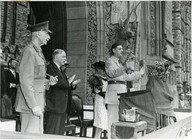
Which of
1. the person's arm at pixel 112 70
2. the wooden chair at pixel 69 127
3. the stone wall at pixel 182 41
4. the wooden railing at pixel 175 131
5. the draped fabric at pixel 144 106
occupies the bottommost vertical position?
the wooden chair at pixel 69 127

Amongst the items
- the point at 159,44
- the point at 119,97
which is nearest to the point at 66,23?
the point at 159,44

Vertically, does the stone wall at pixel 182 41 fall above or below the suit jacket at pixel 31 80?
above

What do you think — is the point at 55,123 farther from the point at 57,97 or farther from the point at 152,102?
the point at 152,102

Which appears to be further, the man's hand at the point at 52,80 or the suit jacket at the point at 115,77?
the suit jacket at the point at 115,77

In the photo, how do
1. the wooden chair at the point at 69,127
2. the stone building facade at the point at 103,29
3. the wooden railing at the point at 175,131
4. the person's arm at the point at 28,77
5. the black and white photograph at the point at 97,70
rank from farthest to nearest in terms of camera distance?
the stone building facade at the point at 103,29
the wooden chair at the point at 69,127
the black and white photograph at the point at 97,70
the person's arm at the point at 28,77
the wooden railing at the point at 175,131

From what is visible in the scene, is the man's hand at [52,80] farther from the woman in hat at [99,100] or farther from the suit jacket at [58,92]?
the woman in hat at [99,100]

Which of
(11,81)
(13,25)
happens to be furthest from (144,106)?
(13,25)

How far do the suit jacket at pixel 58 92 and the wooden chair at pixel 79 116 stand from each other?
1.51 feet

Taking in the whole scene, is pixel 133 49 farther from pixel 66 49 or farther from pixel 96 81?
pixel 66 49

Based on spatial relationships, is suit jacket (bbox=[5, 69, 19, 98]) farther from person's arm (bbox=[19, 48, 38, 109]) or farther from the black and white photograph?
person's arm (bbox=[19, 48, 38, 109])

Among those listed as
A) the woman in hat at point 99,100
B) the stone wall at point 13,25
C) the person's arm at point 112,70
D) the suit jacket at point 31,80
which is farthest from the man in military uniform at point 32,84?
the stone wall at point 13,25

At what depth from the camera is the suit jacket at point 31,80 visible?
106 inches

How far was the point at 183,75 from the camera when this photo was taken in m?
3.71

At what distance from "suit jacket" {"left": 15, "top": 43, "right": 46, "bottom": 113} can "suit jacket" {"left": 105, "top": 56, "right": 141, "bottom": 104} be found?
78 cm
